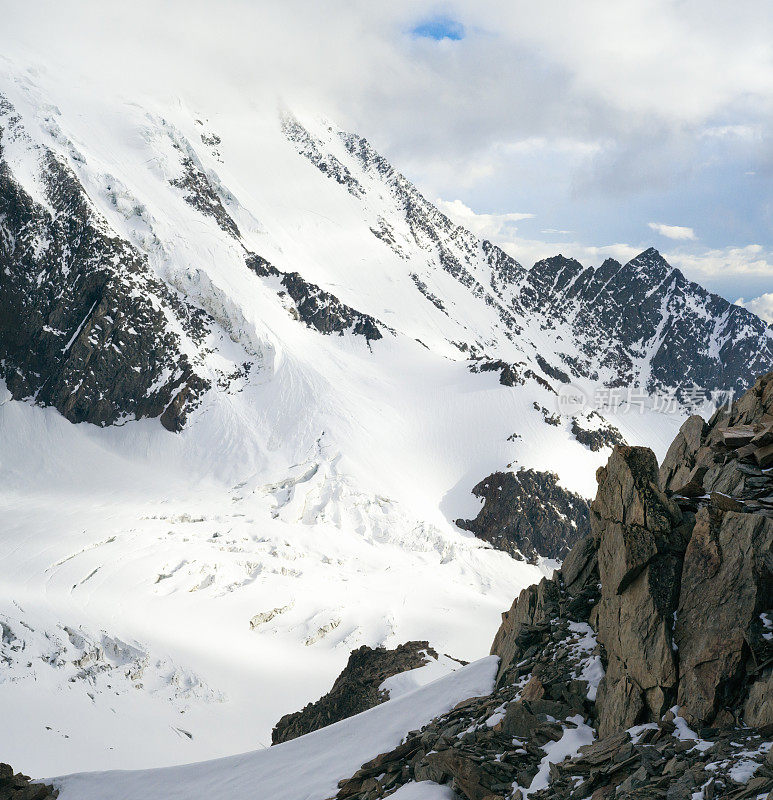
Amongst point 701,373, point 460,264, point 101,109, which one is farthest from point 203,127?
point 701,373

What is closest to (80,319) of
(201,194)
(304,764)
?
(201,194)

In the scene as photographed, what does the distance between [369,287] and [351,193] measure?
5056 centimetres

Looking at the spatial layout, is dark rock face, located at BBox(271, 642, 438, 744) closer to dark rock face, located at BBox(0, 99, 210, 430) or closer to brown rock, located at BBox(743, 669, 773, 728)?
brown rock, located at BBox(743, 669, 773, 728)

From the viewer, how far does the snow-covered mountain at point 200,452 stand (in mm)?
36344

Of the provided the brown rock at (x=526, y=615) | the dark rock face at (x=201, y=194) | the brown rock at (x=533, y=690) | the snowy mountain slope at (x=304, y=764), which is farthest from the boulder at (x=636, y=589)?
the dark rock face at (x=201, y=194)

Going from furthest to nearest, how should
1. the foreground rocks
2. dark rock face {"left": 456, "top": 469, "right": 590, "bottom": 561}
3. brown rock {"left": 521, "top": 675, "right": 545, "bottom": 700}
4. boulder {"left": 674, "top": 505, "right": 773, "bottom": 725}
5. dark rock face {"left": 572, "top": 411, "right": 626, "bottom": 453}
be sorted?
dark rock face {"left": 572, "top": 411, "right": 626, "bottom": 453}, dark rock face {"left": 456, "top": 469, "right": 590, "bottom": 561}, brown rock {"left": 521, "top": 675, "right": 545, "bottom": 700}, boulder {"left": 674, "top": 505, "right": 773, "bottom": 725}, the foreground rocks

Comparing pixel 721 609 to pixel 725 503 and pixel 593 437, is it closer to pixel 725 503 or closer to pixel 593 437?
pixel 725 503

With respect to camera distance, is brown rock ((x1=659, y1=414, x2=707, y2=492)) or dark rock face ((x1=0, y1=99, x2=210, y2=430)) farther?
dark rock face ((x1=0, y1=99, x2=210, y2=430))

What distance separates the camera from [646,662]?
11047 millimetres

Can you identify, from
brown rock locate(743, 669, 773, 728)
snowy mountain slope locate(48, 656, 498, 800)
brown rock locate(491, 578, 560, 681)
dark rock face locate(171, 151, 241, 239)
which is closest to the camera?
brown rock locate(743, 669, 773, 728)

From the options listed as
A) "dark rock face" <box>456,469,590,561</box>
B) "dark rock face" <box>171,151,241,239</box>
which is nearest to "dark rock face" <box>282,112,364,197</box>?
"dark rock face" <box>171,151,241,239</box>

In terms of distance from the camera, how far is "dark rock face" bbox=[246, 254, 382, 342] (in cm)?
9681


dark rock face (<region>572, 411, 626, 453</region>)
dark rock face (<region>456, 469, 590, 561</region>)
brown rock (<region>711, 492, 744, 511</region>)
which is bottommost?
brown rock (<region>711, 492, 744, 511</region>)

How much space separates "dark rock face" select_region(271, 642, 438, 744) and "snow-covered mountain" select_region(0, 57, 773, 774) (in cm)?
878
